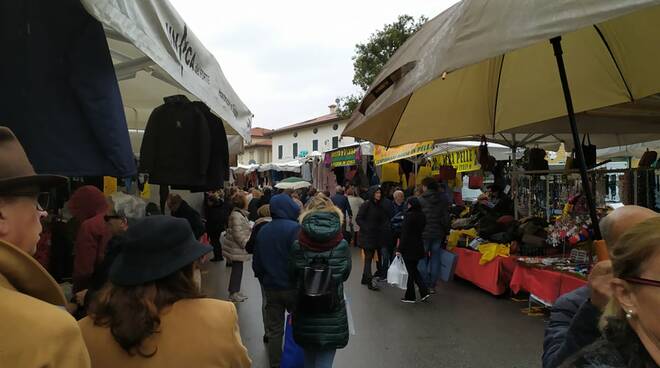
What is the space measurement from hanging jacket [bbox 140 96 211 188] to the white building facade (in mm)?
45069

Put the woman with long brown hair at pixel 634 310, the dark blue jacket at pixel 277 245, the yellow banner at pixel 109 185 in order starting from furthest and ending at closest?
the yellow banner at pixel 109 185, the dark blue jacket at pixel 277 245, the woman with long brown hair at pixel 634 310

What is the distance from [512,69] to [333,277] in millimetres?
2276

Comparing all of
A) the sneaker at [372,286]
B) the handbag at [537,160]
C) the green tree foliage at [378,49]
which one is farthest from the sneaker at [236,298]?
the green tree foliage at [378,49]

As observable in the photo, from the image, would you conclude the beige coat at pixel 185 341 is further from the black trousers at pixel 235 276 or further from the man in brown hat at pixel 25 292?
the black trousers at pixel 235 276

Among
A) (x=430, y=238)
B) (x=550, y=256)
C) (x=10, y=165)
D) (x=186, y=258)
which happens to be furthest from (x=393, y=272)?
(x=10, y=165)

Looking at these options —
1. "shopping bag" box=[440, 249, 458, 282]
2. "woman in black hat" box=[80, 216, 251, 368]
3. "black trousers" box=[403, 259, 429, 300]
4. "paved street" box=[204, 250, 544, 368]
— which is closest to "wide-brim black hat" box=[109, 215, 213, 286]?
"woman in black hat" box=[80, 216, 251, 368]

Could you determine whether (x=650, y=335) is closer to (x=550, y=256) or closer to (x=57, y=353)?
(x=57, y=353)

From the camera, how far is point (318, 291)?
3744 millimetres

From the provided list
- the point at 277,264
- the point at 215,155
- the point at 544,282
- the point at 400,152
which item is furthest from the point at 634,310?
the point at 400,152

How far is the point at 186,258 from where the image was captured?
6.08 feet

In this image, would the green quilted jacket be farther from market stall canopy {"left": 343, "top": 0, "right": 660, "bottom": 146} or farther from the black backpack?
market stall canopy {"left": 343, "top": 0, "right": 660, "bottom": 146}

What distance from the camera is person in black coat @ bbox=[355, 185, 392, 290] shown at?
348 inches

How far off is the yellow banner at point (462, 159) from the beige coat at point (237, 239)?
5.63m

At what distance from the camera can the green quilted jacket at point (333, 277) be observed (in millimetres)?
3752
